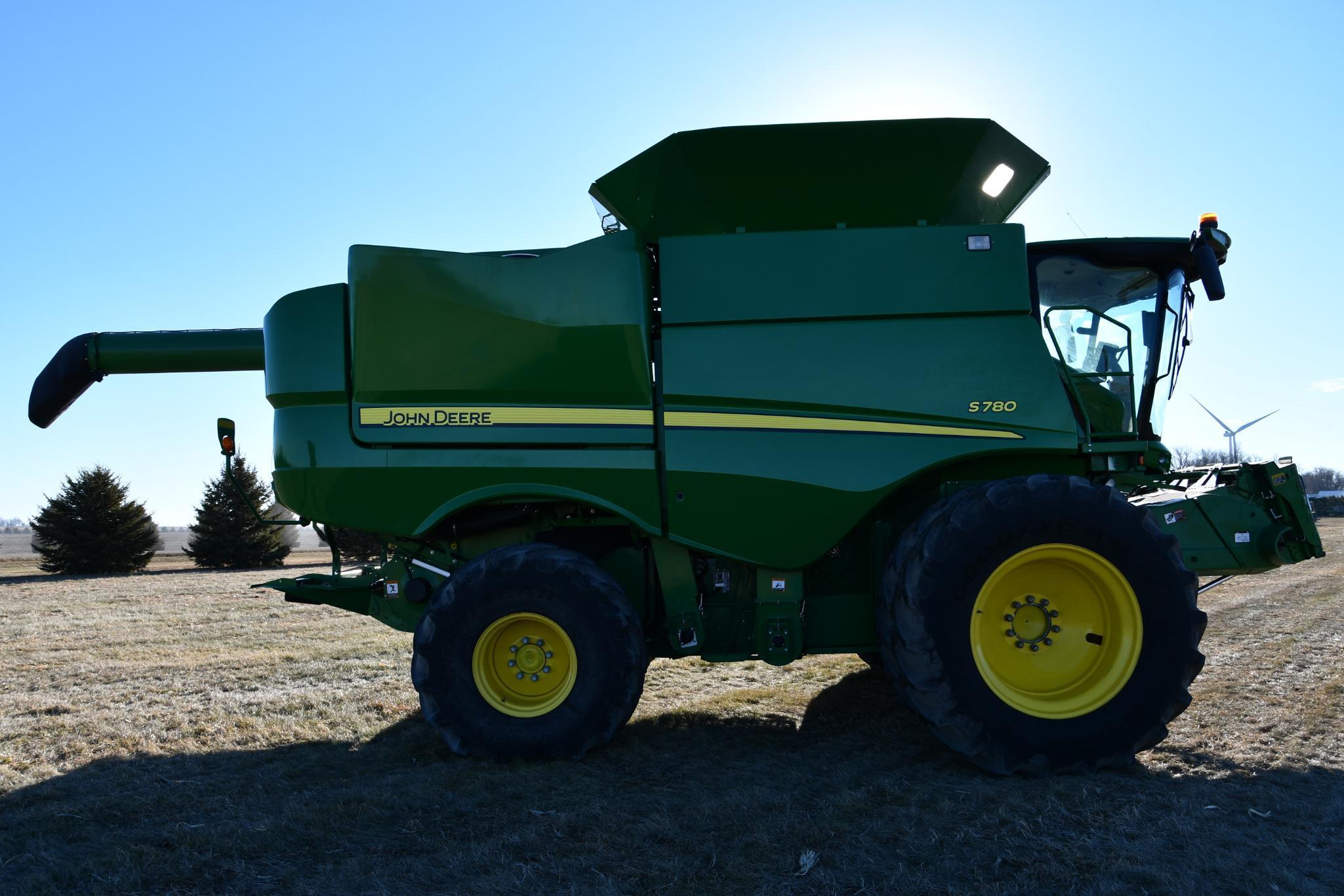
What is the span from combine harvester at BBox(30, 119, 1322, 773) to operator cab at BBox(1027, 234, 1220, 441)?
2 centimetres

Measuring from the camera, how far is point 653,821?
3393mm

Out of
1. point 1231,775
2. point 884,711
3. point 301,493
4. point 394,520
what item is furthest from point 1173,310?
point 301,493

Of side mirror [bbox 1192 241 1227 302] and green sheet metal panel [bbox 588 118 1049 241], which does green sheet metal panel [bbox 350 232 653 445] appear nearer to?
green sheet metal panel [bbox 588 118 1049 241]

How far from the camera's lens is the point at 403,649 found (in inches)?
305

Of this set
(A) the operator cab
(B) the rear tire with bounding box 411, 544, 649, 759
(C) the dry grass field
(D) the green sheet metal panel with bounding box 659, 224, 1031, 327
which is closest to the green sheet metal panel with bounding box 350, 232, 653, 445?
(D) the green sheet metal panel with bounding box 659, 224, 1031, 327

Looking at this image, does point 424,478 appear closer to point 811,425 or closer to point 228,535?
point 811,425

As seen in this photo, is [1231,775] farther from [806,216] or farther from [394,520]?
[394,520]

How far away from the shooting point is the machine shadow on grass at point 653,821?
115 inches

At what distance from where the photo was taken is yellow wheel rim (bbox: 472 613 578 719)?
172 inches

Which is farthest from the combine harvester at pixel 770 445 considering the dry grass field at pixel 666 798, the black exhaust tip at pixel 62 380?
the black exhaust tip at pixel 62 380

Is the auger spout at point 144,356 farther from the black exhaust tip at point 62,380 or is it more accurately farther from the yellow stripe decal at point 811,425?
the yellow stripe decal at point 811,425

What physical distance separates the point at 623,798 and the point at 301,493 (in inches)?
99.4

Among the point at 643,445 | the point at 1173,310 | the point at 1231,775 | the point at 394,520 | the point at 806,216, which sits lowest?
the point at 1231,775

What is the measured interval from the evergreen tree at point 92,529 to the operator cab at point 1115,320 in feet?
77.0
